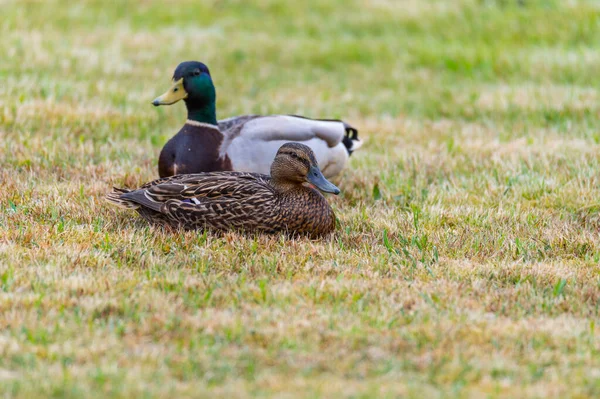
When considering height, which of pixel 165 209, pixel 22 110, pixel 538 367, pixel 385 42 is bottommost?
pixel 538 367

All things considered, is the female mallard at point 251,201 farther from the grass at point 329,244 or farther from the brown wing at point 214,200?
the grass at point 329,244

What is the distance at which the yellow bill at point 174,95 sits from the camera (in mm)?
6133

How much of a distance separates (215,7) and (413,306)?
10219 mm

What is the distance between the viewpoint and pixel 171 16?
12.9m

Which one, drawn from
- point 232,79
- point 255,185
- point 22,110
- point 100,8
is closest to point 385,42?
point 232,79

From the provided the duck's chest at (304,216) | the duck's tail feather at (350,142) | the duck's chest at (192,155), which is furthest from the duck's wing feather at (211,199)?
Answer: the duck's tail feather at (350,142)

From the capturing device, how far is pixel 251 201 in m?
5.09

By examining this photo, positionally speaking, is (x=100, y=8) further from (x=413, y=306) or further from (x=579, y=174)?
(x=413, y=306)

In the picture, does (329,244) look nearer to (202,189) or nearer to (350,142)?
(202,189)

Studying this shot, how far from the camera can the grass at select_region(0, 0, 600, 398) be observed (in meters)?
3.40

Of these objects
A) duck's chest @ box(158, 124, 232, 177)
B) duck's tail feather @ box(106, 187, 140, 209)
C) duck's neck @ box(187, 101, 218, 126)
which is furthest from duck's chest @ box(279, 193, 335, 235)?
duck's neck @ box(187, 101, 218, 126)

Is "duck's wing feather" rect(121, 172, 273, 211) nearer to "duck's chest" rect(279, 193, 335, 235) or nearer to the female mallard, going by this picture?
the female mallard

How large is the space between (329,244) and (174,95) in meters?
1.89

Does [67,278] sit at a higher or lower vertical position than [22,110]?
lower
